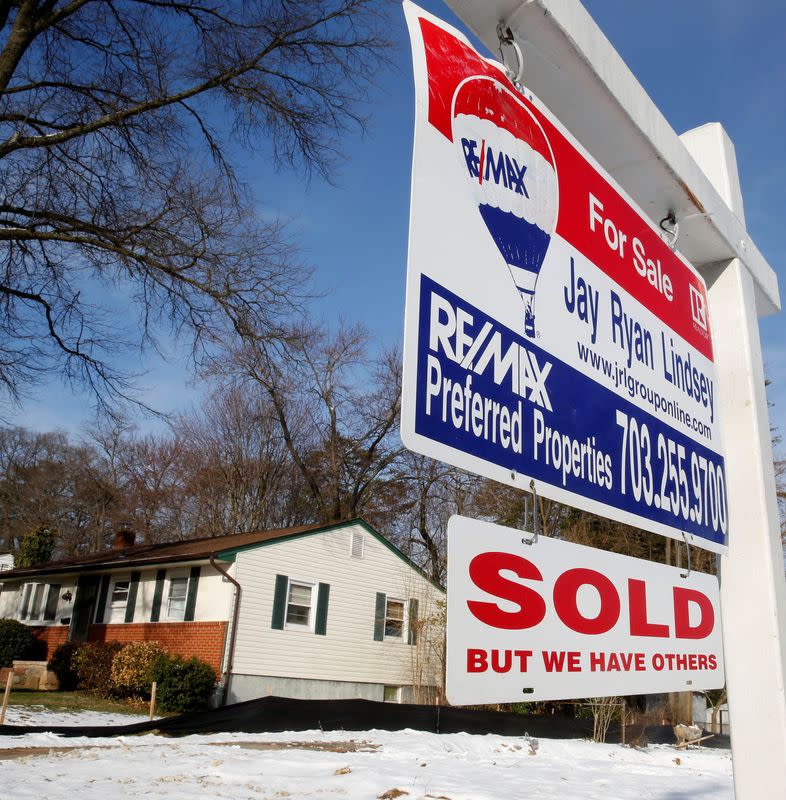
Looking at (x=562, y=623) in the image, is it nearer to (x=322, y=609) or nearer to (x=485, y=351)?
(x=485, y=351)

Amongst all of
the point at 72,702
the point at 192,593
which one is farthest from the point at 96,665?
the point at 192,593

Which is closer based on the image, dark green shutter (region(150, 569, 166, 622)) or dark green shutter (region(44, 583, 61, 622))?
dark green shutter (region(150, 569, 166, 622))

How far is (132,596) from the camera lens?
70.9 feet

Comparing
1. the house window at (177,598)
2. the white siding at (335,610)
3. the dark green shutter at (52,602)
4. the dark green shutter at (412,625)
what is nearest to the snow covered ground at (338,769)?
the white siding at (335,610)

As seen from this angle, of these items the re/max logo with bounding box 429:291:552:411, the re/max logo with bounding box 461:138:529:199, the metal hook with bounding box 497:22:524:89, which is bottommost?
the re/max logo with bounding box 429:291:552:411

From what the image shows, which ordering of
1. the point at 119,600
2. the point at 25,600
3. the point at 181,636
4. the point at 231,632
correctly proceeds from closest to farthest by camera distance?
the point at 231,632, the point at 181,636, the point at 119,600, the point at 25,600

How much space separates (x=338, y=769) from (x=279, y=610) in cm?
1052

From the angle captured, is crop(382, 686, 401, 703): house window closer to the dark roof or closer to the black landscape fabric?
the dark roof

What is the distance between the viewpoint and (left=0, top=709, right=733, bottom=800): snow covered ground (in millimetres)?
8094

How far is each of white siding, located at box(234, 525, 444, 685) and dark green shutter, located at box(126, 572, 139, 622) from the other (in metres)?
4.15

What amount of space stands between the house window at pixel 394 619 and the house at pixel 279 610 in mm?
34

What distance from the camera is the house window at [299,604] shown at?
20484mm

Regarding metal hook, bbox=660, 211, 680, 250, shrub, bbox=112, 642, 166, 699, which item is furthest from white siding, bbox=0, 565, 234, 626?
metal hook, bbox=660, 211, 680, 250

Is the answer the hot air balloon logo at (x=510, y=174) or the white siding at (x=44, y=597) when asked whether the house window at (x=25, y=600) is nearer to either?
the white siding at (x=44, y=597)
